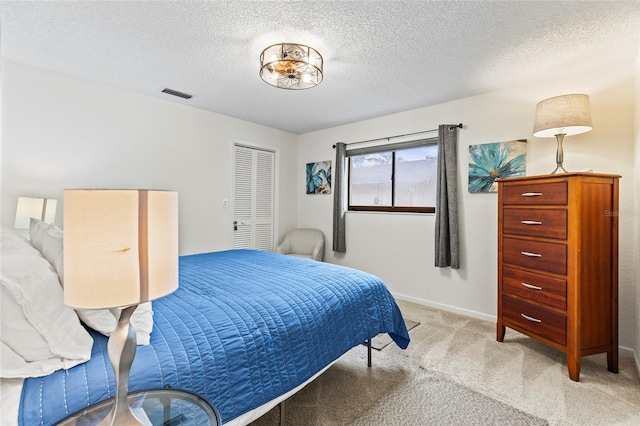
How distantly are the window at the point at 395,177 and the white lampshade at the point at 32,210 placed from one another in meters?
3.40

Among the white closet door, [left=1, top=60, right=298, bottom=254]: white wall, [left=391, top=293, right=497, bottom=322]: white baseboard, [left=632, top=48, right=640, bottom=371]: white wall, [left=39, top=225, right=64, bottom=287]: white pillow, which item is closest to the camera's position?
[left=39, top=225, right=64, bottom=287]: white pillow

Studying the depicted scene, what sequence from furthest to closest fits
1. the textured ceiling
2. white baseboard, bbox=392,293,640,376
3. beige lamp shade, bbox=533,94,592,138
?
white baseboard, bbox=392,293,640,376 < beige lamp shade, bbox=533,94,592,138 < the textured ceiling

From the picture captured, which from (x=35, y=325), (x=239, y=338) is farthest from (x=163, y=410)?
(x=35, y=325)

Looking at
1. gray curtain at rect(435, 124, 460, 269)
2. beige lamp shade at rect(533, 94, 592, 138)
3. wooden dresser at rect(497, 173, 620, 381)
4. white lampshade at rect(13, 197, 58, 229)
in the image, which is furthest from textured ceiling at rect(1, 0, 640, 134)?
white lampshade at rect(13, 197, 58, 229)

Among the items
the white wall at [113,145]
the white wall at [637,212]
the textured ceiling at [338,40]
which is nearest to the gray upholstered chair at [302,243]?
the white wall at [113,145]

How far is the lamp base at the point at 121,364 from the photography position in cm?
82

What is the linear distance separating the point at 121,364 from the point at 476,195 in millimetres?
3357

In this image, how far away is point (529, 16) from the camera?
1.86 metres

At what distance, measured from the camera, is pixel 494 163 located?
3066mm

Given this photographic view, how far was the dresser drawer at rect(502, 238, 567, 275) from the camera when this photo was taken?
2143mm

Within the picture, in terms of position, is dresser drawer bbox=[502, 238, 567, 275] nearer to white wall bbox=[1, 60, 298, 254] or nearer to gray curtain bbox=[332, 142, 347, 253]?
gray curtain bbox=[332, 142, 347, 253]

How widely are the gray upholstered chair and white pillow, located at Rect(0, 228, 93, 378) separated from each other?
354 centimetres

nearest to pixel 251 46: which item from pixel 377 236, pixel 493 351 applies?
pixel 377 236

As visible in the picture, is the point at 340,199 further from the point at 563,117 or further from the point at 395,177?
the point at 563,117
